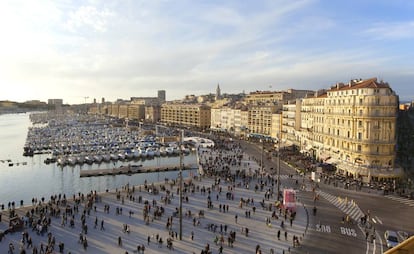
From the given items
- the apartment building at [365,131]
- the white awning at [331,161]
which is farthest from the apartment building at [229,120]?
the apartment building at [365,131]

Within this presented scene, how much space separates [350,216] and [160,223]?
69.1ft

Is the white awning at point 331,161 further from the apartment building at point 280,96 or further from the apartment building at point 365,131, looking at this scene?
the apartment building at point 280,96

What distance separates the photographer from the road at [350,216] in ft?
101

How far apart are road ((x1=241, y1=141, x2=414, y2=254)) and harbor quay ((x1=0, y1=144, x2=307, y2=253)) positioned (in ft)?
5.74

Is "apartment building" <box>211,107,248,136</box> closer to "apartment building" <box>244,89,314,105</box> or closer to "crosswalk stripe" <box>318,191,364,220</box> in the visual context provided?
"apartment building" <box>244,89,314,105</box>

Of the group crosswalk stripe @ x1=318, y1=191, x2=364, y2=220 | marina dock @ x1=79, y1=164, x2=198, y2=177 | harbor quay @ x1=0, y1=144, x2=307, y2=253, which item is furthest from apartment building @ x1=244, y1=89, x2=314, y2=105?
harbor quay @ x1=0, y1=144, x2=307, y2=253

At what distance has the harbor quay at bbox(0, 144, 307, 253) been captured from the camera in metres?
30.8

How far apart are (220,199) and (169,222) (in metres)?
12.2

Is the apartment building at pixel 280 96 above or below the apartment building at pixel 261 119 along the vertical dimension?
above

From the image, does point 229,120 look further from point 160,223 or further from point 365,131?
point 160,223

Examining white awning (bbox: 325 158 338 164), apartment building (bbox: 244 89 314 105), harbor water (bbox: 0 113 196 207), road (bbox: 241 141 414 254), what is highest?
apartment building (bbox: 244 89 314 105)

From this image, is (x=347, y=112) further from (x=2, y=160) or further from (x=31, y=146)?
(x=31, y=146)

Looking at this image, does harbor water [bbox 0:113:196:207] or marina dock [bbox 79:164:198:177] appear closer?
harbor water [bbox 0:113:196:207]

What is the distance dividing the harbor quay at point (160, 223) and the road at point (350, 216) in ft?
5.74
